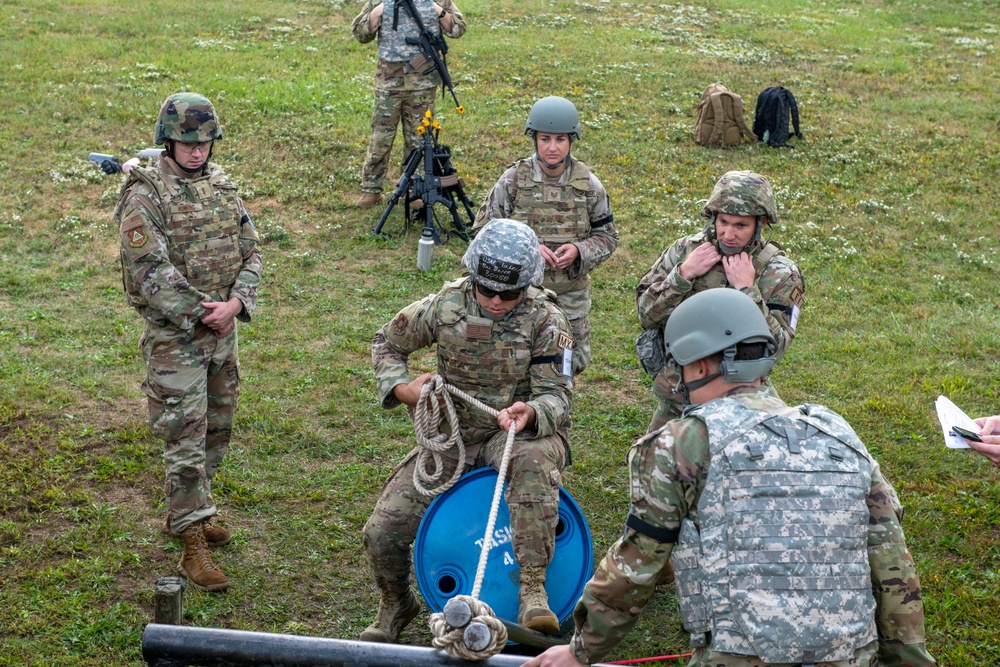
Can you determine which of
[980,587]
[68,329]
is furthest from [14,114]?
[980,587]

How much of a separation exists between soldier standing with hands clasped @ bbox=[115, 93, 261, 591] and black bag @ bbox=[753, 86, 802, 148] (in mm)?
11360

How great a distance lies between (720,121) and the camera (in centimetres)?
1549

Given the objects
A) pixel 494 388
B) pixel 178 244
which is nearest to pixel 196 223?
pixel 178 244

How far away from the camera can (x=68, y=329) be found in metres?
9.27

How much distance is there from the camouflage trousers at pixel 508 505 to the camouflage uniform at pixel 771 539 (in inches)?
53.8

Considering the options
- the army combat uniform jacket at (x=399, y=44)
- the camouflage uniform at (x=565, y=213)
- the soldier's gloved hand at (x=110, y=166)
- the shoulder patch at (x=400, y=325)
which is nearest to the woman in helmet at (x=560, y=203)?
the camouflage uniform at (x=565, y=213)

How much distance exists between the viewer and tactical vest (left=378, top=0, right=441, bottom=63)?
12.3 metres

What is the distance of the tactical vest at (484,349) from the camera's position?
17.5ft

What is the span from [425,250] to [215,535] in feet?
17.2

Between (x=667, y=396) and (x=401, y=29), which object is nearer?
(x=667, y=396)

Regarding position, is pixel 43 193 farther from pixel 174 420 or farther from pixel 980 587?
pixel 980 587

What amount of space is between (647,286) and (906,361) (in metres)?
4.22

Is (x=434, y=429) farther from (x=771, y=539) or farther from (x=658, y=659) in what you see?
(x=771, y=539)

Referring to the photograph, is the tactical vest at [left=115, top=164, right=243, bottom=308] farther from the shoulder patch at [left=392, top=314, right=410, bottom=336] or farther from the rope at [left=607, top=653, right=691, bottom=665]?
the rope at [left=607, top=653, right=691, bottom=665]
